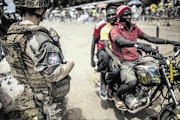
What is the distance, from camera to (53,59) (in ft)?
4.95

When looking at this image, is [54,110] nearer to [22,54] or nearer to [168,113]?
[22,54]


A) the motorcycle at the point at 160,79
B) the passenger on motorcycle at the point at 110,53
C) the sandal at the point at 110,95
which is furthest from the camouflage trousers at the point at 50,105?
the sandal at the point at 110,95

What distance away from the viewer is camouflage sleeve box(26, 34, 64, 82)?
1.46 m

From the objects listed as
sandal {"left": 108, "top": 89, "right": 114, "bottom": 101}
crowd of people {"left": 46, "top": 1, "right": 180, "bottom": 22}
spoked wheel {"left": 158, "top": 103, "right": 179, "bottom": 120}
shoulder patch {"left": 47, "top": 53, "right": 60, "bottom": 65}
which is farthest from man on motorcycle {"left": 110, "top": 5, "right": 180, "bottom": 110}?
crowd of people {"left": 46, "top": 1, "right": 180, "bottom": 22}

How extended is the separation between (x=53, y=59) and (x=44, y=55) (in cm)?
10

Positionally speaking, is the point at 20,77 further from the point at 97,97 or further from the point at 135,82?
the point at 97,97

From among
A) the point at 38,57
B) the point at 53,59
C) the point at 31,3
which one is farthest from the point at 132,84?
the point at 31,3

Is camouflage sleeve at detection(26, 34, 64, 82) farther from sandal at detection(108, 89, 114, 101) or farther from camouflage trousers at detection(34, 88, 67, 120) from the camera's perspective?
sandal at detection(108, 89, 114, 101)

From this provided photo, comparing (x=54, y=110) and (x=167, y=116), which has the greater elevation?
(x=54, y=110)

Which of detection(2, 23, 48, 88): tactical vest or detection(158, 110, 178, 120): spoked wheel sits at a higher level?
detection(2, 23, 48, 88): tactical vest

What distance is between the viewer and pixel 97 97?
3645 millimetres

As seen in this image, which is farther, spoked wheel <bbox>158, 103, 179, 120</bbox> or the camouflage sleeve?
spoked wheel <bbox>158, 103, 179, 120</bbox>

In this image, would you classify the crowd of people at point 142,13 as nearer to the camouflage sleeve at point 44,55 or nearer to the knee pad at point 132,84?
the knee pad at point 132,84

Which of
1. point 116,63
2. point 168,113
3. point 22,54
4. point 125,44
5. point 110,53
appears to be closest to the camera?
point 22,54
